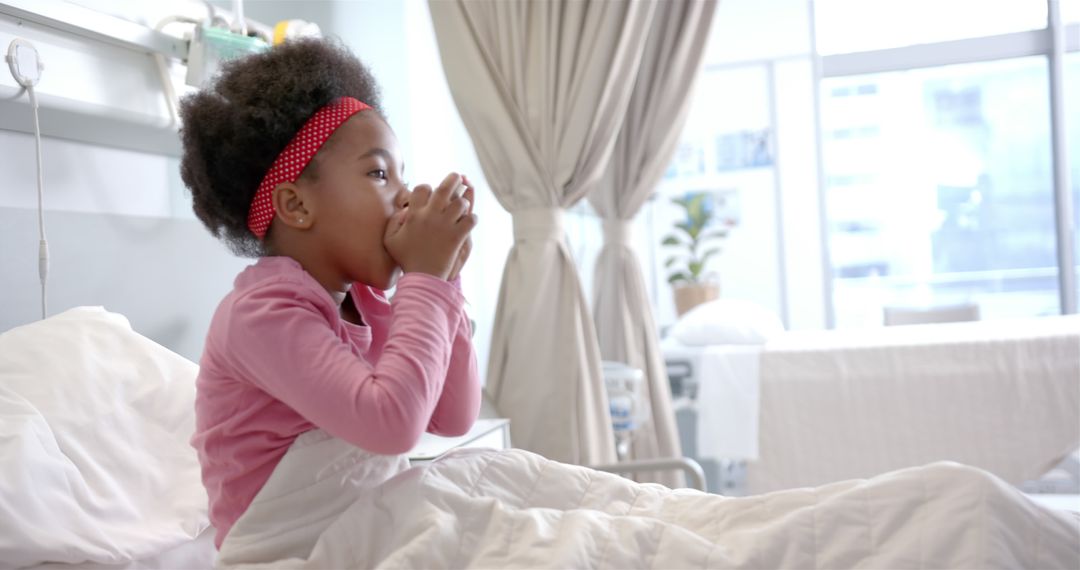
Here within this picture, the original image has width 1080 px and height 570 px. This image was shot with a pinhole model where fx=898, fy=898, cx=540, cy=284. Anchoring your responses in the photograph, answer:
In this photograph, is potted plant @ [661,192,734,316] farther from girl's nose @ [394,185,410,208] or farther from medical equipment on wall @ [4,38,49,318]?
girl's nose @ [394,185,410,208]

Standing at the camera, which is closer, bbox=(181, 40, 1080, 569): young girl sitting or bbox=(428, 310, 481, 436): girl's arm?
bbox=(181, 40, 1080, 569): young girl sitting

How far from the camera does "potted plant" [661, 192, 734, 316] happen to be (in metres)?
4.93

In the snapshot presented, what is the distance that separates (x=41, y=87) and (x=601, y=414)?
1572mm

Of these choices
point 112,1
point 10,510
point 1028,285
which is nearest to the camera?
point 10,510

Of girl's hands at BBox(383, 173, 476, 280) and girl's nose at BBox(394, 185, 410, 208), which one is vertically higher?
girl's nose at BBox(394, 185, 410, 208)

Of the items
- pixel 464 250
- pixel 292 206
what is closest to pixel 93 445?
pixel 292 206

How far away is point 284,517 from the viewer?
931 mm

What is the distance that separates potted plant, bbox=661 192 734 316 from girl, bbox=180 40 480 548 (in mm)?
3914

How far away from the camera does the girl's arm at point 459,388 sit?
3.67ft

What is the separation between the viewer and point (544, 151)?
7.97ft

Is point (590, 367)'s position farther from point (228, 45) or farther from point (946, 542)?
point (946, 542)

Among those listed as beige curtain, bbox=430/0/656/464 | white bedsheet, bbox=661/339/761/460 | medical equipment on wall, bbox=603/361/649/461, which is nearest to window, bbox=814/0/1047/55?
white bedsheet, bbox=661/339/761/460

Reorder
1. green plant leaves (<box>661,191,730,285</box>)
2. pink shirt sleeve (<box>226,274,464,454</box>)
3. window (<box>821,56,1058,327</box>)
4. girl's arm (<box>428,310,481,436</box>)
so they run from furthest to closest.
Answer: green plant leaves (<box>661,191,730,285</box>), window (<box>821,56,1058,327</box>), girl's arm (<box>428,310,481,436</box>), pink shirt sleeve (<box>226,274,464,454</box>)

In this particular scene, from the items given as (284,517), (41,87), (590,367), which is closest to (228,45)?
(41,87)
